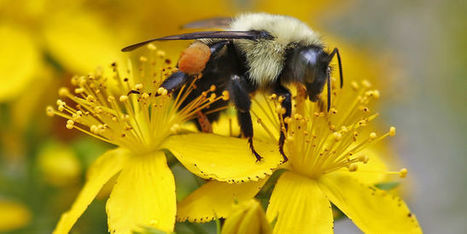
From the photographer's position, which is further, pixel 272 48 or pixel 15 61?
pixel 15 61

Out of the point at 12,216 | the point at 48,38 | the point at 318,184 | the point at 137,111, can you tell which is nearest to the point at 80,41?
the point at 48,38

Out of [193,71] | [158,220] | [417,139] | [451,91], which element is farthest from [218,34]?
[417,139]

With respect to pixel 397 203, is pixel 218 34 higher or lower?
higher

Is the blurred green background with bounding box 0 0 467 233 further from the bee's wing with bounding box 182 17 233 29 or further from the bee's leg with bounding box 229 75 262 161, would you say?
the bee's wing with bounding box 182 17 233 29

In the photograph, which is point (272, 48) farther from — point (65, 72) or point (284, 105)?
point (65, 72)

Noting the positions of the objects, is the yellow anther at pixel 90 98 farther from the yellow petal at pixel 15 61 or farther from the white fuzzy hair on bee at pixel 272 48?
the yellow petal at pixel 15 61

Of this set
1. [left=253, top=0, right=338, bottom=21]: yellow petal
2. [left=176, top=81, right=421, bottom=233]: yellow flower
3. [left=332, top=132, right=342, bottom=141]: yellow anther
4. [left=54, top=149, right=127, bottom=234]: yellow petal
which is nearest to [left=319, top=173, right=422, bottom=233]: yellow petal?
[left=176, top=81, right=421, bottom=233]: yellow flower

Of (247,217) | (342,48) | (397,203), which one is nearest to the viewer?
(247,217)

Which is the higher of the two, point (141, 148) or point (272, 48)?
point (272, 48)

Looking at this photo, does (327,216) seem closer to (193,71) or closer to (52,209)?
(193,71)
